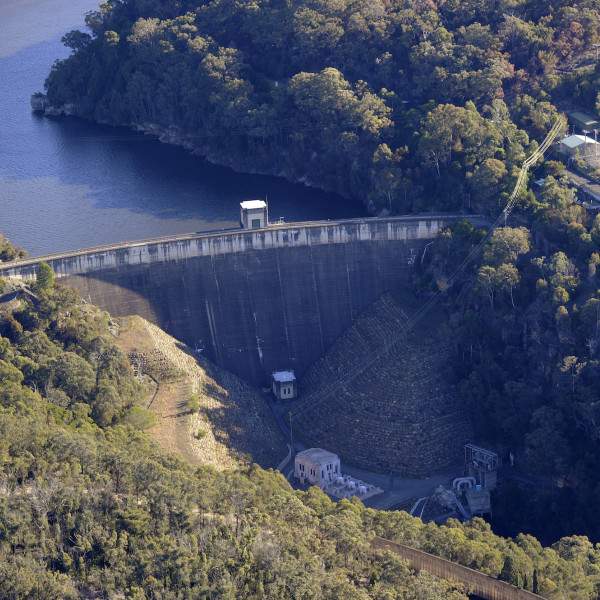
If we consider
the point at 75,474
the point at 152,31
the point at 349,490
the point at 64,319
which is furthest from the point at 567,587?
the point at 152,31

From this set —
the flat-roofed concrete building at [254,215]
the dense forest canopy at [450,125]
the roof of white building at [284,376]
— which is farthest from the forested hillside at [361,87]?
the roof of white building at [284,376]

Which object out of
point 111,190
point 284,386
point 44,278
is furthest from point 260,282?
point 111,190

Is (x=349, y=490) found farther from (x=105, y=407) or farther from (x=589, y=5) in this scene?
(x=589, y=5)

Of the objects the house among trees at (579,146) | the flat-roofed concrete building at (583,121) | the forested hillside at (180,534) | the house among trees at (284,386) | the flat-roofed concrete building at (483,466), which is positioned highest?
the flat-roofed concrete building at (583,121)

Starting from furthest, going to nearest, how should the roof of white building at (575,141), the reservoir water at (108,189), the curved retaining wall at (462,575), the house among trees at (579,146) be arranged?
1. the reservoir water at (108,189)
2. the roof of white building at (575,141)
3. the house among trees at (579,146)
4. the curved retaining wall at (462,575)

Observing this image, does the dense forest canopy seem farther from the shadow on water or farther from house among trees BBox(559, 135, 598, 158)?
the shadow on water

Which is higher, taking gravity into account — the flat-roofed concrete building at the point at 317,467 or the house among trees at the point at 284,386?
the house among trees at the point at 284,386

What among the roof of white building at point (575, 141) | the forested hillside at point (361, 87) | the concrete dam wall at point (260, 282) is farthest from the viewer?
the forested hillside at point (361, 87)

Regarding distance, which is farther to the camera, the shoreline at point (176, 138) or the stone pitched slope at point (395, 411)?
the shoreline at point (176, 138)

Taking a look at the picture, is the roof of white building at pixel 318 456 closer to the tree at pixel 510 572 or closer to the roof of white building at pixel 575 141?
the tree at pixel 510 572
